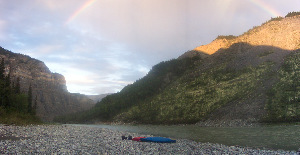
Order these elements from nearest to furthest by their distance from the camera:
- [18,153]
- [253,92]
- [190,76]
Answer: [18,153]
[253,92]
[190,76]

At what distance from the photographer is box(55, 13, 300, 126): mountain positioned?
80.2m

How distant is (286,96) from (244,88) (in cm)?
2011

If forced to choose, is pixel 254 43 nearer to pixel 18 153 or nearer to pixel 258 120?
pixel 258 120

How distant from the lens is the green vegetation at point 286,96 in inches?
2844

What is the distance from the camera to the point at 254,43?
475ft

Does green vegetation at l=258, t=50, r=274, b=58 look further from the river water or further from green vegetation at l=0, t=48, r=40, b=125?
green vegetation at l=0, t=48, r=40, b=125

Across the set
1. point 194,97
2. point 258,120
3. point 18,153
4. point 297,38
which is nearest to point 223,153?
point 18,153

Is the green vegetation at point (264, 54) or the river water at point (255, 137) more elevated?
the green vegetation at point (264, 54)

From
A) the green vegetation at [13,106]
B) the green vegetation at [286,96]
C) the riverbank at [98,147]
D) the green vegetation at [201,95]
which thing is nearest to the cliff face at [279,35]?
the green vegetation at [201,95]

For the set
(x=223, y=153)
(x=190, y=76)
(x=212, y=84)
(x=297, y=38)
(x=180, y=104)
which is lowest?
(x=223, y=153)

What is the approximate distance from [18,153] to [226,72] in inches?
4856

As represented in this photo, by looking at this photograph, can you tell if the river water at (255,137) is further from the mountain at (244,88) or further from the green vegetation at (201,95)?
the green vegetation at (201,95)

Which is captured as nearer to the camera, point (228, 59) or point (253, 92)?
point (253, 92)

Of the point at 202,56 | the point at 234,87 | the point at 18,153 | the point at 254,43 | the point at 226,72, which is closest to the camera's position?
the point at 18,153
